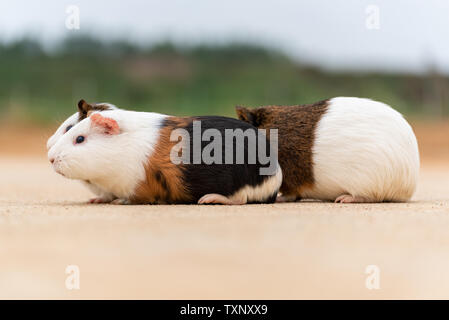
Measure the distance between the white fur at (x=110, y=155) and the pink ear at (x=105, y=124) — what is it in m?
0.04

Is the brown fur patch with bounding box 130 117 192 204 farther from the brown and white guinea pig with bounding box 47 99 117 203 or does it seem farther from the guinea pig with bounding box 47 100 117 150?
the guinea pig with bounding box 47 100 117 150

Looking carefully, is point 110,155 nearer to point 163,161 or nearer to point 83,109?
point 163,161

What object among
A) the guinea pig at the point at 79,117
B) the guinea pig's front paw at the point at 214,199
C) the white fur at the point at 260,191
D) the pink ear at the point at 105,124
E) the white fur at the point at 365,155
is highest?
the guinea pig at the point at 79,117

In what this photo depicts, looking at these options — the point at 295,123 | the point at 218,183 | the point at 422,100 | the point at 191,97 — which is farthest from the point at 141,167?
the point at 422,100

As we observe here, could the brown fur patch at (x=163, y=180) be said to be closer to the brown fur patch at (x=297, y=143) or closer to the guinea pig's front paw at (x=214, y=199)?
the guinea pig's front paw at (x=214, y=199)

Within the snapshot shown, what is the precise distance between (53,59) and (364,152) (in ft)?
47.8

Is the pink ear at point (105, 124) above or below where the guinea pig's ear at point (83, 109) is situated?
below

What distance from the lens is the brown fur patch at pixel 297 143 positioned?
5.34 meters

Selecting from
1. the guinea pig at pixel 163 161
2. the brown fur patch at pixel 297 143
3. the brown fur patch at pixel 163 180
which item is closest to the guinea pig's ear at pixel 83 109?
the guinea pig at pixel 163 161

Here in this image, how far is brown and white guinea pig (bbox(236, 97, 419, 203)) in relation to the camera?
16.9 ft

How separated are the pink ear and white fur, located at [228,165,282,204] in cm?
113

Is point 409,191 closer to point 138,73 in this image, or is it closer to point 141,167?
point 141,167

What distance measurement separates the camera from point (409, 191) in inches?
211

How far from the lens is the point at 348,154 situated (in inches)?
204
